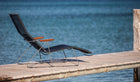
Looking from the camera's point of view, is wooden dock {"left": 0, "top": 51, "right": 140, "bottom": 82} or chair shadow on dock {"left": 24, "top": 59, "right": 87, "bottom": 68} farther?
chair shadow on dock {"left": 24, "top": 59, "right": 87, "bottom": 68}

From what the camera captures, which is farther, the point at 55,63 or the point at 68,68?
the point at 55,63

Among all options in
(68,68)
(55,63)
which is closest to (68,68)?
(68,68)

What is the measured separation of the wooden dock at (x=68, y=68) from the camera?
522cm

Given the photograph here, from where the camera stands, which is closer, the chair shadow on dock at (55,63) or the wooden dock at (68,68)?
the wooden dock at (68,68)

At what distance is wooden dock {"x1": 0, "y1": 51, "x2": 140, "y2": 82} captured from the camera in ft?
17.1

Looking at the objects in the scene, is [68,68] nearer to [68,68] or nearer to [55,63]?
[68,68]

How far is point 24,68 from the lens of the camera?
19.1 feet

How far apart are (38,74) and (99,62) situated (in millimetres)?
1503

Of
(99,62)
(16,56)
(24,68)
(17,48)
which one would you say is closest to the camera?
(24,68)

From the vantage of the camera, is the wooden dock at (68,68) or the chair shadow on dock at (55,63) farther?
the chair shadow on dock at (55,63)

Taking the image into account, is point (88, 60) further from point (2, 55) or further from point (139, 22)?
point (2, 55)

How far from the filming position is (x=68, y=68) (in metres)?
5.66

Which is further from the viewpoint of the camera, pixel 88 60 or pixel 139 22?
pixel 139 22

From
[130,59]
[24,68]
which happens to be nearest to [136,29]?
[130,59]
